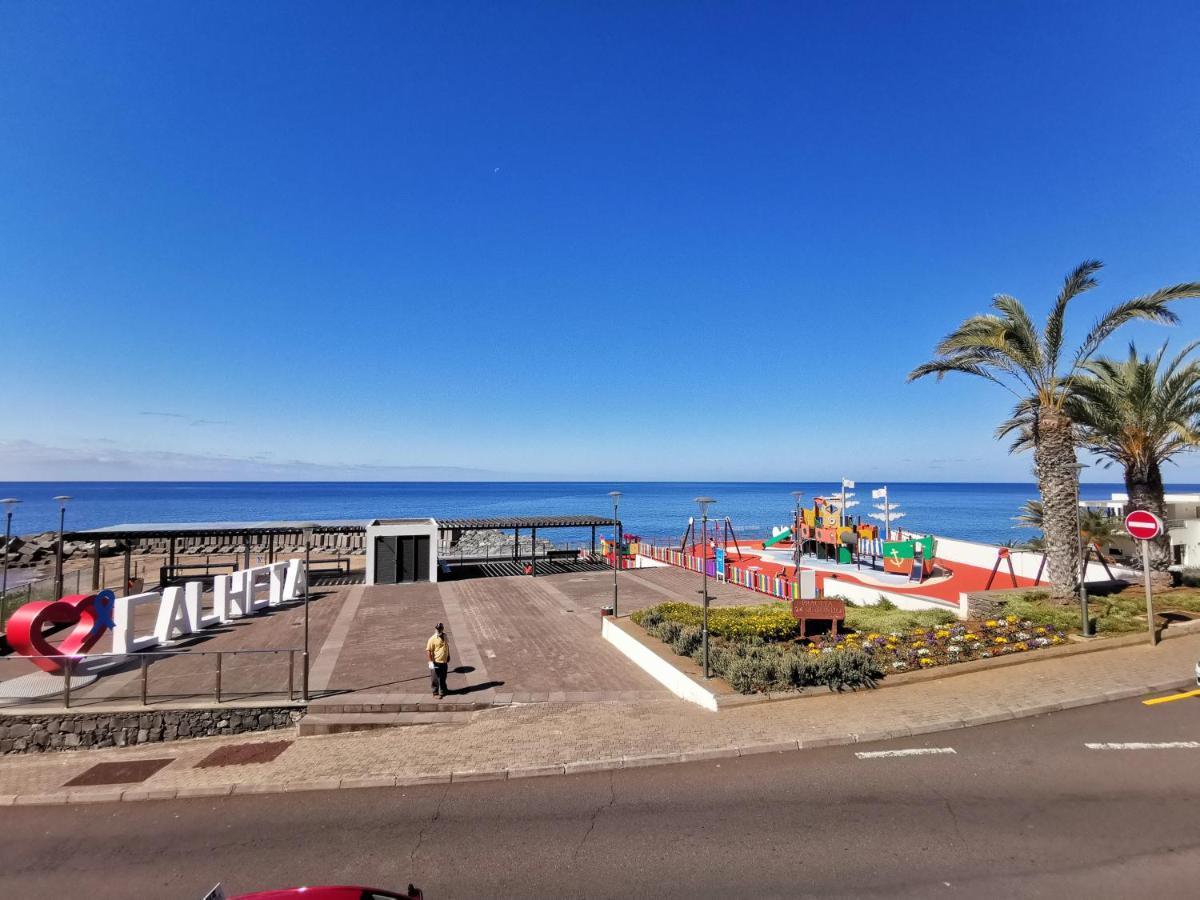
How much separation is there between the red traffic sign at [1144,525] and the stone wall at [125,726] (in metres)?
19.5

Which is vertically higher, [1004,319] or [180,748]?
[1004,319]

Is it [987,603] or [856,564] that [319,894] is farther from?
[856,564]

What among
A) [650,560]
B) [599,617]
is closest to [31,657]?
[599,617]

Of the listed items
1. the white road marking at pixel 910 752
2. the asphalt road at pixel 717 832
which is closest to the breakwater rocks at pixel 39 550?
the asphalt road at pixel 717 832

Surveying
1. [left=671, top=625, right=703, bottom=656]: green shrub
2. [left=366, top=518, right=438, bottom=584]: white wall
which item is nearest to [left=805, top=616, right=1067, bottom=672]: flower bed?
[left=671, top=625, right=703, bottom=656]: green shrub

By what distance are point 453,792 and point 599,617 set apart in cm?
1288

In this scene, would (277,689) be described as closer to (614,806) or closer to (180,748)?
(180,748)

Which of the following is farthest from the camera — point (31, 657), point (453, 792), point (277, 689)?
point (31, 657)

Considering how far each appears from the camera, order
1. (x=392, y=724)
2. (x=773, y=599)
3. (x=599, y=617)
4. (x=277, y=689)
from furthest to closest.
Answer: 1. (x=773, y=599)
2. (x=599, y=617)
3. (x=277, y=689)
4. (x=392, y=724)

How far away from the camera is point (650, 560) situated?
116ft

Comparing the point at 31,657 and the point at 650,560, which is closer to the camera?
the point at 31,657

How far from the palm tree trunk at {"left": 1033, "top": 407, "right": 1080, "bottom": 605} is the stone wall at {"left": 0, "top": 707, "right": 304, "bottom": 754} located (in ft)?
65.3

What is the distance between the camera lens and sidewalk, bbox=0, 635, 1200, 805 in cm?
977

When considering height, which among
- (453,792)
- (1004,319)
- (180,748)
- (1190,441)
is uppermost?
(1004,319)
